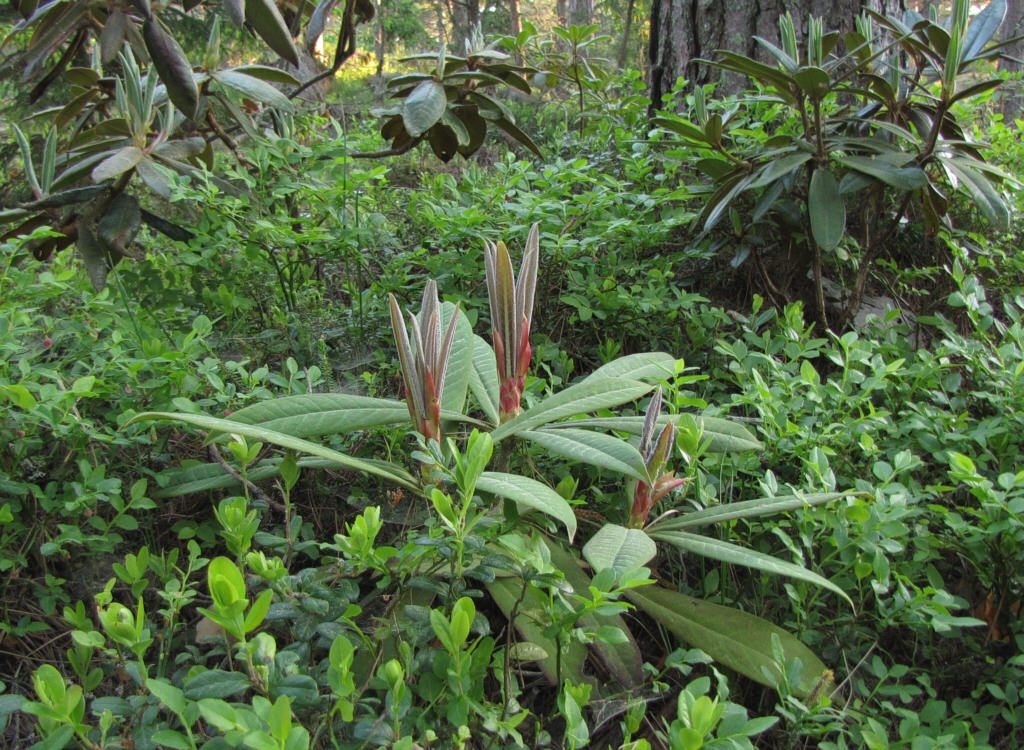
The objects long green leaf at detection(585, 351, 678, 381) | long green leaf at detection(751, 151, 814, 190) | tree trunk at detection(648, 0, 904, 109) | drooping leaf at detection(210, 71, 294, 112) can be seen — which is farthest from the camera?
tree trunk at detection(648, 0, 904, 109)

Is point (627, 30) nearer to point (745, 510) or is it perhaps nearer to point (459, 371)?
→ point (459, 371)

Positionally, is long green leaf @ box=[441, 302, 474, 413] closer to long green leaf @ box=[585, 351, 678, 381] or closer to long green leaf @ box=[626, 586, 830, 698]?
long green leaf @ box=[585, 351, 678, 381]

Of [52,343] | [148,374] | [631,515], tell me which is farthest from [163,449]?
[631,515]

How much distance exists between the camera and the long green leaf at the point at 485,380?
1541 millimetres

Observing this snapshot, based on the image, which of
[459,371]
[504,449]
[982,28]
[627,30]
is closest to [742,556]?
[504,449]

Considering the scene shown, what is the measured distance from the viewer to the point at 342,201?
7.28 feet

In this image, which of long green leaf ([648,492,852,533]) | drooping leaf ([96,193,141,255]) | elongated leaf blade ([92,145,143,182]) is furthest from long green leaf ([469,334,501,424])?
drooping leaf ([96,193,141,255])

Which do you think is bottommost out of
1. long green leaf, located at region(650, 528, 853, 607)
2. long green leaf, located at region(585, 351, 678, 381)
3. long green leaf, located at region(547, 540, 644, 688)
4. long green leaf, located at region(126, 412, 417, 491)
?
long green leaf, located at region(547, 540, 644, 688)

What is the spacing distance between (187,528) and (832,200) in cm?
204

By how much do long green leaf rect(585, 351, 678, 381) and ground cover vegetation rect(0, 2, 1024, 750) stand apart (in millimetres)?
15

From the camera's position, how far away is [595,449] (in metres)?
1.26

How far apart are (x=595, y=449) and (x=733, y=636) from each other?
43 centimetres

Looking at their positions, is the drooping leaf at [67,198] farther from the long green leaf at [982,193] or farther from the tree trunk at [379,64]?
the tree trunk at [379,64]

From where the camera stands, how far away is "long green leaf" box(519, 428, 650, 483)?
47.8 inches
